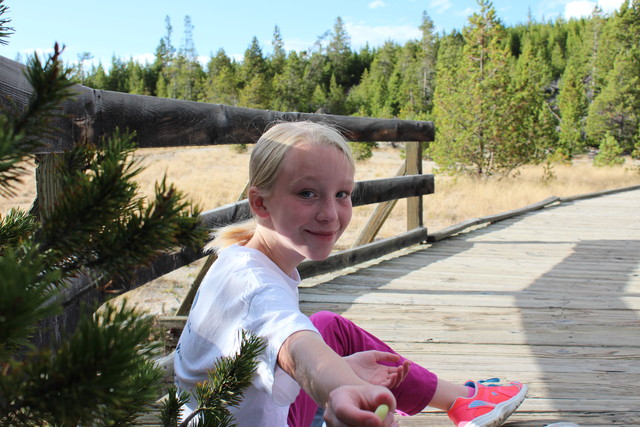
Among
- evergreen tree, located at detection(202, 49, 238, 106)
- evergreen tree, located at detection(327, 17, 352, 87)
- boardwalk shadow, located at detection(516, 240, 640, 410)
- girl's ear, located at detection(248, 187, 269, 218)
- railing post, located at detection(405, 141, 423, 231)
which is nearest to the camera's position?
girl's ear, located at detection(248, 187, 269, 218)

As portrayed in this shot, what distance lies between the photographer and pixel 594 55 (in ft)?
142

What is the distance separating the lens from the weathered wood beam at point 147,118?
1.09 meters

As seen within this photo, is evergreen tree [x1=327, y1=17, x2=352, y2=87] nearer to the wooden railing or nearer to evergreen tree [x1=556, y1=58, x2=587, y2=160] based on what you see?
evergreen tree [x1=556, y1=58, x2=587, y2=160]

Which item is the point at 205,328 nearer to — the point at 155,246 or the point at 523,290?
the point at 155,246

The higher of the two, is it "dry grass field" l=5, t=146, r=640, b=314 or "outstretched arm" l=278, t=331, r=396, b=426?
"outstretched arm" l=278, t=331, r=396, b=426

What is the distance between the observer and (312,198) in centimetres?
131

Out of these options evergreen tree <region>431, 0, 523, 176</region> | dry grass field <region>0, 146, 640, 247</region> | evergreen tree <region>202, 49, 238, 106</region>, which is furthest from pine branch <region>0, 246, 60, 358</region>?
evergreen tree <region>202, 49, 238, 106</region>

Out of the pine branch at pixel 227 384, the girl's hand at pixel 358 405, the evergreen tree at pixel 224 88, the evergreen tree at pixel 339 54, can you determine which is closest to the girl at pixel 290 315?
the girl's hand at pixel 358 405

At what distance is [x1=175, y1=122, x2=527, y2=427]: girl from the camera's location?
0.92 meters

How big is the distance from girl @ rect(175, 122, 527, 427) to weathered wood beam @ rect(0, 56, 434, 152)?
347 mm

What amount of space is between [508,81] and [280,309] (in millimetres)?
15164

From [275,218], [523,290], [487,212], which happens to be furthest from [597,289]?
[487,212]

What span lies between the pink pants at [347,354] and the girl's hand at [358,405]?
2.42 ft

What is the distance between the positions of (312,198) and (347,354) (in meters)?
0.58
